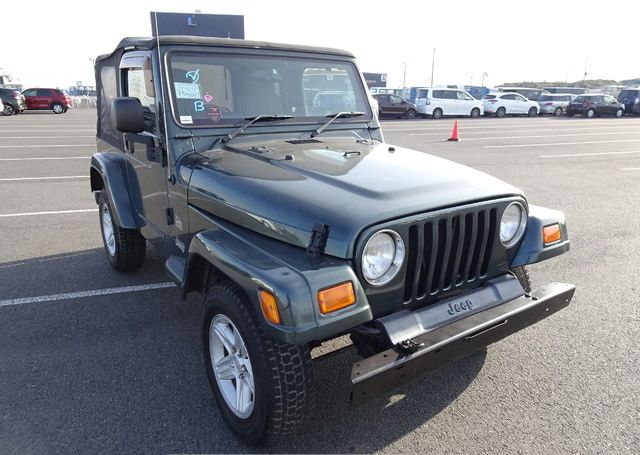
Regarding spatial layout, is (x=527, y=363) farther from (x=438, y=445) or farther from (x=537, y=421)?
(x=438, y=445)

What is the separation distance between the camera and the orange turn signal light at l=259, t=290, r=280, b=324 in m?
1.92

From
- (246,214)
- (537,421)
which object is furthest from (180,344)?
(537,421)

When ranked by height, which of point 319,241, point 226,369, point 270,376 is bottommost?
point 226,369

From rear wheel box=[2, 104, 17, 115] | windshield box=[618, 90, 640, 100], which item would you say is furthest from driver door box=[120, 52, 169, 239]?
windshield box=[618, 90, 640, 100]

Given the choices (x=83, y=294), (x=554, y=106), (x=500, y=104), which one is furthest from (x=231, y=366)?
(x=554, y=106)

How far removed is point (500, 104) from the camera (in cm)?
2803

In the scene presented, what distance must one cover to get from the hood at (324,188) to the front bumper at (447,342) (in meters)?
0.51

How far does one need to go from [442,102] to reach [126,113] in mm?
25133

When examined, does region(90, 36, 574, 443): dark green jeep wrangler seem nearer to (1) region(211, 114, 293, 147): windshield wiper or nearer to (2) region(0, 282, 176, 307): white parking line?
(1) region(211, 114, 293, 147): windshield wiper

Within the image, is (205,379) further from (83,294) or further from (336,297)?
(83,294)

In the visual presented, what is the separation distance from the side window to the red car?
94.1 ft

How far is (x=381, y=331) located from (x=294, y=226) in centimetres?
64

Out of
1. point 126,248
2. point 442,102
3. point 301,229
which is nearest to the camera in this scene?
point 301,229

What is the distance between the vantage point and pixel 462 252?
96.0 inches
